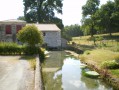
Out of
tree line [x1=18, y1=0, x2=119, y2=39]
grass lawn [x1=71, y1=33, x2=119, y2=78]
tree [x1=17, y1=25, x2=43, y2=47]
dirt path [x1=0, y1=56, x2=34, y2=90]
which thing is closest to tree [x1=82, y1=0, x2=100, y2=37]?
tree line [x1=18, y1=0, x2=119, y2=39]

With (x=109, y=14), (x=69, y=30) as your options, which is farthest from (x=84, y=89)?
(x=69, y=30)

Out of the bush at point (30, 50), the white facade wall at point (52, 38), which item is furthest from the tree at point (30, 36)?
the white facade wall at point (52, 38)

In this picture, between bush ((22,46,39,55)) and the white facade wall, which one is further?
the white facade wall

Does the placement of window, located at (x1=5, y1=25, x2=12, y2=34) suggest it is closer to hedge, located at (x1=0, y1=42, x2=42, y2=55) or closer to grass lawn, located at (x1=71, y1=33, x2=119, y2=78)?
grass lawn, located at (x1=71, y1=33, x2=119, y2=78)

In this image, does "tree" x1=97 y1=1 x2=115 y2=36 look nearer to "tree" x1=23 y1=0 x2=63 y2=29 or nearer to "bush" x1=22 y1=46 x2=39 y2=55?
"tree" x1=23 y1=0 x2=63 y2=29

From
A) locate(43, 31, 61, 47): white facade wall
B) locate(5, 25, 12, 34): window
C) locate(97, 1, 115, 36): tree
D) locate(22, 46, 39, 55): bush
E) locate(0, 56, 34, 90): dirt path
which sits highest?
locate(97, 1, 115, 36): tree

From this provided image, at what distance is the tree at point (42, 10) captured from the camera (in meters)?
77.4

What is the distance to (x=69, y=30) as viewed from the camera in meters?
126

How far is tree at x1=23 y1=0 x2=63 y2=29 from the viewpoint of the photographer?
77.4m

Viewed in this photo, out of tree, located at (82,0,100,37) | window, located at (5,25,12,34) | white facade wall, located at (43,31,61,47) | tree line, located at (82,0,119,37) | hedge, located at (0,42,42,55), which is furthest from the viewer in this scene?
tree, located at (82,0,100,37)

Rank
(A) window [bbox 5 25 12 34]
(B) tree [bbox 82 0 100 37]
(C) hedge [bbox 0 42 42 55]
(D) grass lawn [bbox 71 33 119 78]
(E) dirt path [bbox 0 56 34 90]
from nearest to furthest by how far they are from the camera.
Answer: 1. (E) dirt path [bbox 0 56 34 90]
2. (D) grass lawn [bbox 71 33 119 78]
3. (C) hedge [bbox 0 42 42 55]
4. (A) window [bbox 5 25 12 34]
5. (B) tree [bbox 82 0 100 37]

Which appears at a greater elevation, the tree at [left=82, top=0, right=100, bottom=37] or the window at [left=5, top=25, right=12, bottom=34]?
the tree at [left=82, top=0, right=100, bottom=37]

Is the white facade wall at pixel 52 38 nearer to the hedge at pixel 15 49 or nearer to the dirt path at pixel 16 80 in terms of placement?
the hedge at pixel 15 49

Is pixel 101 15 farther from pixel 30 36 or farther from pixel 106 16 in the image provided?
pixel 30 36
